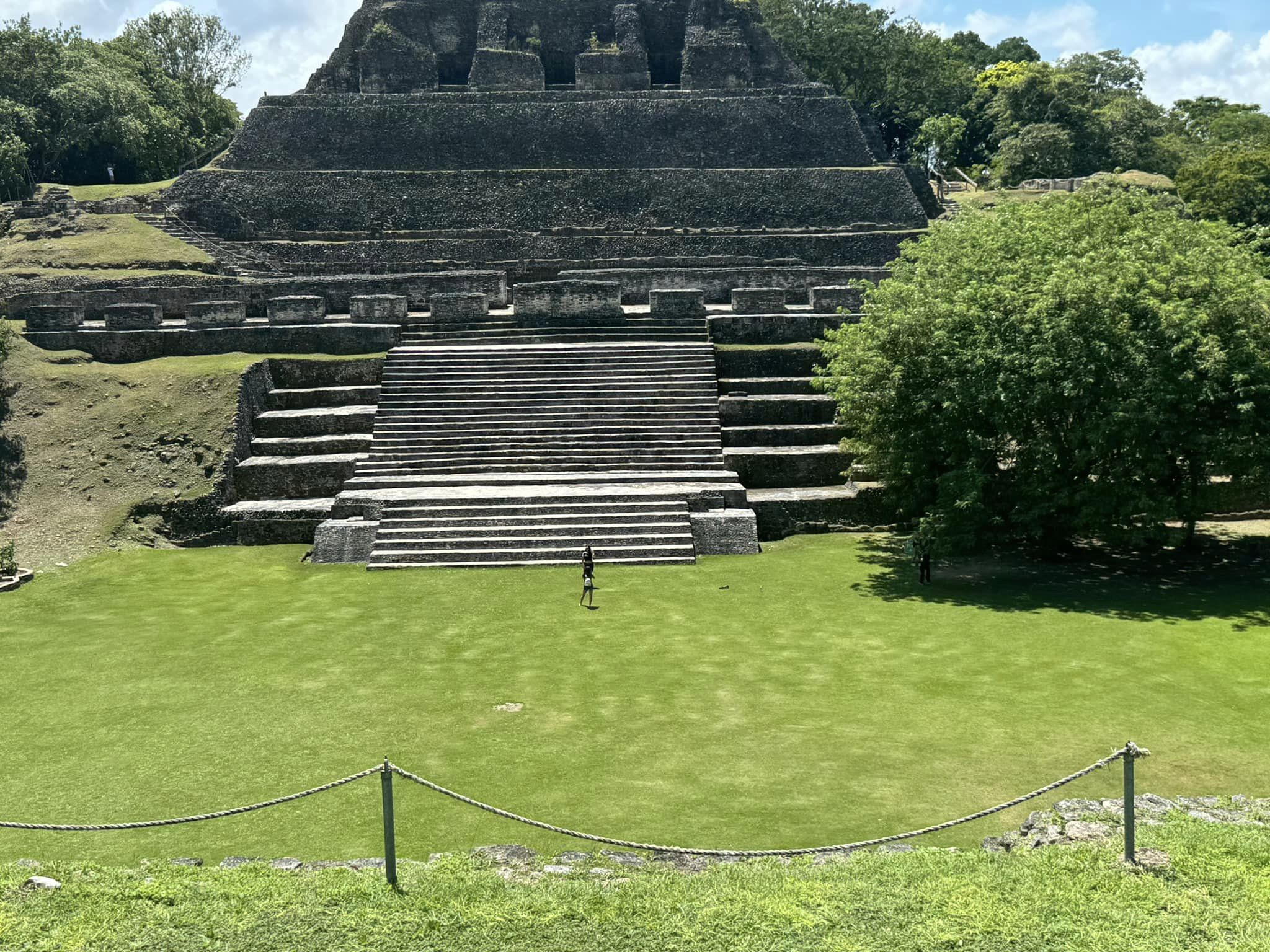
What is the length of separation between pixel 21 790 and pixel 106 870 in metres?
2.13

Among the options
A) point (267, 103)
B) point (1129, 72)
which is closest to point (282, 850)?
point (267, 103)

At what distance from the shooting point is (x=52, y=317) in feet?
70.0

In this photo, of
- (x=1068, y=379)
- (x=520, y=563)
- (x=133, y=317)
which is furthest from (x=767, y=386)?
(x=133, y=317)

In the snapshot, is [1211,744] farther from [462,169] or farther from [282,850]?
[462,169]

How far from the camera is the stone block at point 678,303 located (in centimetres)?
2150

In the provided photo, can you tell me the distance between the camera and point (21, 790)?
8445 mm

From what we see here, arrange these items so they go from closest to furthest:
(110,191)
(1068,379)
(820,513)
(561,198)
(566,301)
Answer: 1. (1068,379)
2. (820,513)
3. (566,301)
4. (561,198)
5. (110,191)

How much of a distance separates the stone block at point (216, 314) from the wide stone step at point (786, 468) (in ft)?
31.3

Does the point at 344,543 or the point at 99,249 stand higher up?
the point at 99,249

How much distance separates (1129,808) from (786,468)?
11962mm

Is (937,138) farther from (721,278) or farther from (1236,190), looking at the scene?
(721,278)

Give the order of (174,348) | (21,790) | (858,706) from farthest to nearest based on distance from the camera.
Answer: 1. (174,348)
2. (858,706)
3. (21,790)

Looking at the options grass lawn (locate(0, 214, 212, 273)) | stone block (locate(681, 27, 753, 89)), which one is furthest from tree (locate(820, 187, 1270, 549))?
stone block (locate(681, 27, 753, 89))

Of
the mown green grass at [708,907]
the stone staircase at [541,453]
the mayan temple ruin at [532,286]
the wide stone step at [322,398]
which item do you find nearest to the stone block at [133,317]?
the mayan temple ruin at [532,286]
